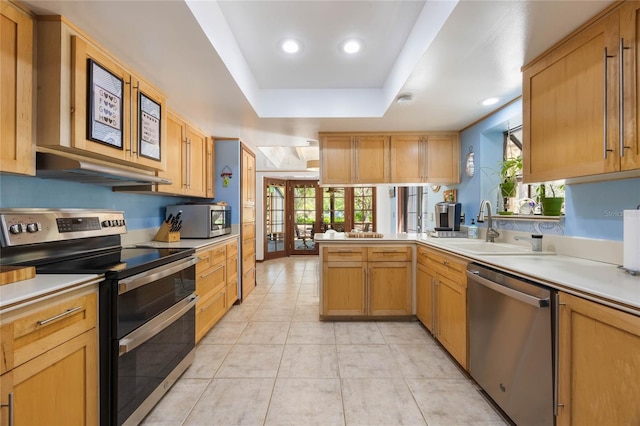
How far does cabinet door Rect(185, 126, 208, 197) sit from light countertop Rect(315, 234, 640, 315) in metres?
2.72

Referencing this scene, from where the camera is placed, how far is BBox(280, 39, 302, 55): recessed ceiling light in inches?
78.2

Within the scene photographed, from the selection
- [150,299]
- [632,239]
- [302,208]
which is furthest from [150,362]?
[302,208]

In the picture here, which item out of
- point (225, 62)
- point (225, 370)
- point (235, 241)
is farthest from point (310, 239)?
point (225, 62)

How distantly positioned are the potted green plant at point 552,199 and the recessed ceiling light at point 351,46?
5.96 feet

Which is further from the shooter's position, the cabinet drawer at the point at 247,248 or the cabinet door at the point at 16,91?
the cabinet drawer at the point at 247,248

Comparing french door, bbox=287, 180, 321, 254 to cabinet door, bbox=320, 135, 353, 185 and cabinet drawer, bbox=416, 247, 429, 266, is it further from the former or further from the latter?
cabinet drawer, bbox=416, 247, 429, 266

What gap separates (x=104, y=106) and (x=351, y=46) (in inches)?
67.0

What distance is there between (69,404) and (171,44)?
1.84 meters

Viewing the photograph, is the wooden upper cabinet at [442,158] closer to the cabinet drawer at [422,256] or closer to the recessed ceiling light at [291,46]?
the cabinet drawer at [422,256]

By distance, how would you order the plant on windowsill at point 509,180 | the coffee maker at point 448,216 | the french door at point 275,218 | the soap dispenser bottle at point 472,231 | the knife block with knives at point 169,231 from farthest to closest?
1. the french door at point 275,218
2. the coffee maker at point 448,216
3. the soap dispenser bottle at point 472,231
4. the knife block with knives at point 169,231
5. the plant on windowsill at point 509,180

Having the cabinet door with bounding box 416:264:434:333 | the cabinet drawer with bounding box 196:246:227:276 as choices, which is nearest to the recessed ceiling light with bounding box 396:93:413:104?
the cabinet door with bounding box 416:264:434:333

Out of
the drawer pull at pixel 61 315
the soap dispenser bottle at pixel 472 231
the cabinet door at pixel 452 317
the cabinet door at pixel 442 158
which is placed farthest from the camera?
the cabinet door at pixel 442 158

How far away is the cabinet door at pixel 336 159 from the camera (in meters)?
3.35

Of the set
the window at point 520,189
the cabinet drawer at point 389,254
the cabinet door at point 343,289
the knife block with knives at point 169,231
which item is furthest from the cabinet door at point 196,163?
the window at point 520,189
